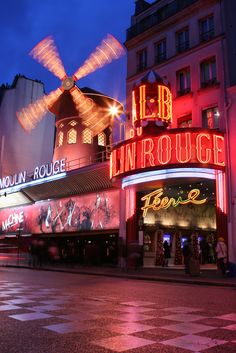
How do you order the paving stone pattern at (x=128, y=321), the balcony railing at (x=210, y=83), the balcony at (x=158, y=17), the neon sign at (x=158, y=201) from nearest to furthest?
the paving stone pattern at (x=128, y=321) < the balcony railing at (x=210, y=83) < the neon sign at (x=158, y=201) < the balcony at (x=158, y=17)

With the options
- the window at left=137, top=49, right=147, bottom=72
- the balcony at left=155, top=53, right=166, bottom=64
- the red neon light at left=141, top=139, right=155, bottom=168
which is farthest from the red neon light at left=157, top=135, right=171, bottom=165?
the window at left=137, top=49, right=147, bottom=72

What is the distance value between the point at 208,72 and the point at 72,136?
1111 centimetres

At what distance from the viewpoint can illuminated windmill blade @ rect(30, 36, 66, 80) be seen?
24.6 meters

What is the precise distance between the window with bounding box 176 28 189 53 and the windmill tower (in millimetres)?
5491

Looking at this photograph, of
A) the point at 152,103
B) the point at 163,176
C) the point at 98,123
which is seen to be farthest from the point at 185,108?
the point at 98,123

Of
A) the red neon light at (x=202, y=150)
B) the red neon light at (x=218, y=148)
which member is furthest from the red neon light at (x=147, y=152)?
the red neon light at (x=218, y=148)

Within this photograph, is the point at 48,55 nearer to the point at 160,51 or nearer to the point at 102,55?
the point at 102,55

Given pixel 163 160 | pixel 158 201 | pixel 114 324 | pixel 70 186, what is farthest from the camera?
pixel 70 186

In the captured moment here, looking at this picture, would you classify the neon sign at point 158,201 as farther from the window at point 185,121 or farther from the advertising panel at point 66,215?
the window at point 185,121

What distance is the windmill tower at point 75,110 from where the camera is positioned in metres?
24.8

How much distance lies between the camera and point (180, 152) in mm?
15250

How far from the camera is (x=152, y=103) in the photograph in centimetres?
1728

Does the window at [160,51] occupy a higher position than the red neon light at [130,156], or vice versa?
the window at [160,51]

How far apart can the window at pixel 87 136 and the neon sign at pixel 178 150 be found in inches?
394
